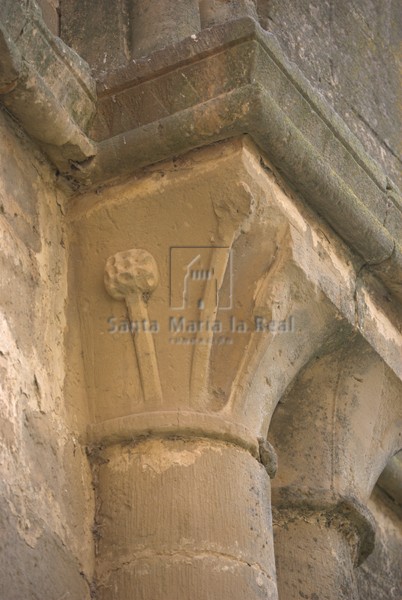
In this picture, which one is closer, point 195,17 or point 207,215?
point 207,215

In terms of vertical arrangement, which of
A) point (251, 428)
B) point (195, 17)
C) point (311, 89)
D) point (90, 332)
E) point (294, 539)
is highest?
point (195, 17)

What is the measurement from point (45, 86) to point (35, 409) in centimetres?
82

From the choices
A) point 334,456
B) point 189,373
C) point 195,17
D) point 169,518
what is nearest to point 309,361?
point 334,456

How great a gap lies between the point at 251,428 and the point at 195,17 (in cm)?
131

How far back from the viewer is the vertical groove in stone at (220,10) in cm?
413

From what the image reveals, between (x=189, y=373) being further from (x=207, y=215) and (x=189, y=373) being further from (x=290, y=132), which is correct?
(x=290, y=132)

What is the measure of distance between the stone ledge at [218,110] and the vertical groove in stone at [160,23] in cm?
32

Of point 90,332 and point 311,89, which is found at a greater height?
point 311,89

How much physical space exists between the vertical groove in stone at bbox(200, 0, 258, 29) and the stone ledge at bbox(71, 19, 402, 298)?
48 centimetres

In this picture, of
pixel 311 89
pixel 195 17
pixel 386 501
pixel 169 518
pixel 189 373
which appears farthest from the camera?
pixel 386 501

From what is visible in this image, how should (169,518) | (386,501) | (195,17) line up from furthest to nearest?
(386,501) → (195,17) → (169,518)

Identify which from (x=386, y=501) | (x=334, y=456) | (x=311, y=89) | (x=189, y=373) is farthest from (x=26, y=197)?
(x=386, y=501)

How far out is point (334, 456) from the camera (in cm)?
394

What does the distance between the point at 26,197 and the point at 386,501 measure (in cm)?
192
